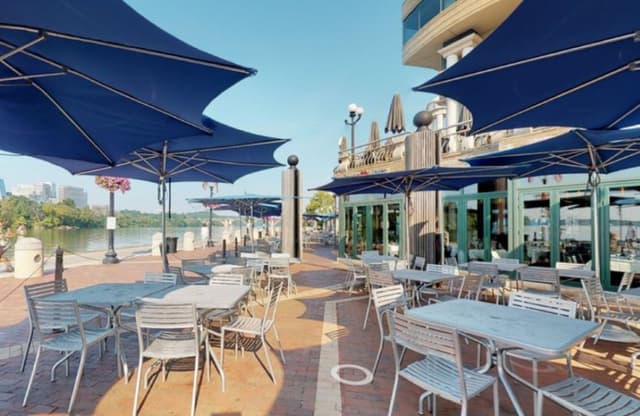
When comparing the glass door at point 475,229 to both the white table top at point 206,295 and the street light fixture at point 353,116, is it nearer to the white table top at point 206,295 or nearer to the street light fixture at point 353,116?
the street light fixture at point 353,116

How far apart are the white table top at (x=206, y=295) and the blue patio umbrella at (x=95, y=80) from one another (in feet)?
5.69

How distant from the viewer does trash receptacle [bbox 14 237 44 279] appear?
8708 mm

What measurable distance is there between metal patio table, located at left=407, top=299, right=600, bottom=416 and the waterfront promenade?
29.8 inches

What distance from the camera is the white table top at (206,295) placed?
3.12 m

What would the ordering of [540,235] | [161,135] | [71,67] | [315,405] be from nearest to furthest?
[71,67] → [315,405] → [161,135] → [540,235]

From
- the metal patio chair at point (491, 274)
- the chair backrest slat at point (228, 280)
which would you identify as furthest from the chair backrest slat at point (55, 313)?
the metal patio chair at point (491, 274)

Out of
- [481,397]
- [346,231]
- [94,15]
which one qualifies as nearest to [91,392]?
[94,15]

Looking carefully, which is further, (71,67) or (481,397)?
(481,397)

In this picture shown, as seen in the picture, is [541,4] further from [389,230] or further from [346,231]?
[346,231]

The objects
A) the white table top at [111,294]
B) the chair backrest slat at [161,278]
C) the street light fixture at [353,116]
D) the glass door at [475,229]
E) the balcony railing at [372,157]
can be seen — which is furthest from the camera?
the street light fixture at [353,116]

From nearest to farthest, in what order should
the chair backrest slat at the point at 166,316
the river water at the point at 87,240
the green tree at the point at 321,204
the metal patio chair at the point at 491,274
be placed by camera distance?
the chair backrest slat at the point at 166,316 < the metal patio chair at the point at 491,274 < the river water at the point at 87,240 < the green tree at the point at 321,204

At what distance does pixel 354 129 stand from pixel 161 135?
1246 centimetres

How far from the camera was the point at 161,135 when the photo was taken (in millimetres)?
3758

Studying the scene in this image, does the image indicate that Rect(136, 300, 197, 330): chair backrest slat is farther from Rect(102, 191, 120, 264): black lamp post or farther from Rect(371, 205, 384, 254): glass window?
Rect(102, 191, 120, 264): black lamp post
